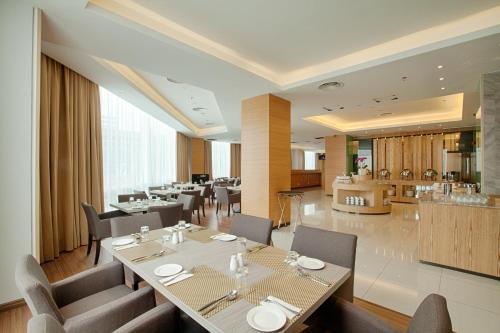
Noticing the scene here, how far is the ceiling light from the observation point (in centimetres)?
423

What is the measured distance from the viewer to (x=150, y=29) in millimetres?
2758

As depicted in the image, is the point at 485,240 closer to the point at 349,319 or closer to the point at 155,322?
the point at 349,319

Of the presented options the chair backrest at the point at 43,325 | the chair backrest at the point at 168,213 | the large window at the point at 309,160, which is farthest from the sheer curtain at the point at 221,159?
the chair backrest at the point at 43,325

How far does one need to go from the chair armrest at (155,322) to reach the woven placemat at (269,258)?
616 millimetres

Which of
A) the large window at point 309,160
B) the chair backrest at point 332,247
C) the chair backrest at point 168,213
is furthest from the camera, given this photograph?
the large window at point 309,160

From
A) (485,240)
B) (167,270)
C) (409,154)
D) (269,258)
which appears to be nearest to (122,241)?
(167,270)

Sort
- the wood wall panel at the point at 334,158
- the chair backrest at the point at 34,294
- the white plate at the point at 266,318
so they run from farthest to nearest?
the wood wall panel at the point at 334,158, the chair backrest at the point at 34,294, the white plate at the point at 266,318

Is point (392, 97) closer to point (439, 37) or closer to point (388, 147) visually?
point (439, 37)

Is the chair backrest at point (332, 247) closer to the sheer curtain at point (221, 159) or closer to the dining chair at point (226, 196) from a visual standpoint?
the dining chair at point (226, 196)

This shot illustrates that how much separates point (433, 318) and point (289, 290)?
636 mm

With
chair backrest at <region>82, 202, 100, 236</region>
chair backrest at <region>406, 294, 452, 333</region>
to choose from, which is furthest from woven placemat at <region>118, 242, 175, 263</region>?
→ chair backrest at <region>82, 202, 100, 236</region>

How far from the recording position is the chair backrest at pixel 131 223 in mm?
2264

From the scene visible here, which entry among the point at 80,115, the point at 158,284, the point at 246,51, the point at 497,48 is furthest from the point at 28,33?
the point at 497,48

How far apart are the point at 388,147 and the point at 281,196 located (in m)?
7.60
